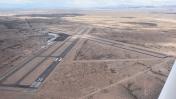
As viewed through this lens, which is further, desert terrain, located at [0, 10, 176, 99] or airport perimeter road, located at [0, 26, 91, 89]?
airport perimeter road, located at [0, 26, 91, 89]

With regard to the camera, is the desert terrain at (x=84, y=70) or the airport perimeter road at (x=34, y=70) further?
the airport perimeter road at (x=34, y=70)

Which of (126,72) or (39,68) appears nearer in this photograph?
(126,72)

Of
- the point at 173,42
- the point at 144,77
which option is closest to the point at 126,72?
the point at 144,77

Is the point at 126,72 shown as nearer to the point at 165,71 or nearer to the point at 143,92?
the point at 165,71

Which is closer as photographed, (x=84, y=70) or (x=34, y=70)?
(x=84, y=70)

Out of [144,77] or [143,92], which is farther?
[144,77]

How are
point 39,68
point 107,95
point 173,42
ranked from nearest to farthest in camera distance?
point 107,95, point 39,68, point 173,42

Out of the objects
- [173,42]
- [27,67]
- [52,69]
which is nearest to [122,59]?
[52,69]

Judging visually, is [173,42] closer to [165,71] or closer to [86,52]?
[86,52]

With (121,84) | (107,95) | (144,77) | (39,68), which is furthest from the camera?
(39,68)
